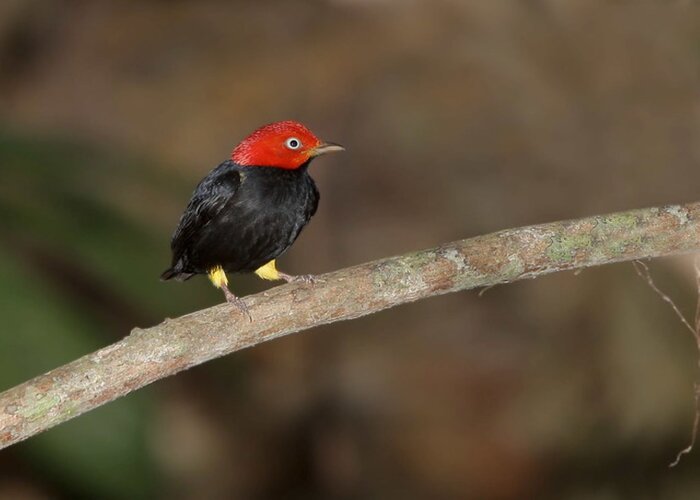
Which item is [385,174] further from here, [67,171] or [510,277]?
[510,277]

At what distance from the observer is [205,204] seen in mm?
3553

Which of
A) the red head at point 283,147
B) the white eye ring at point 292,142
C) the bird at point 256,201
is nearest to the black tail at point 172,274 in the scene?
the bird at point 256,201

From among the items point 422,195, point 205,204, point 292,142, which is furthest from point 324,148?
point 422,195

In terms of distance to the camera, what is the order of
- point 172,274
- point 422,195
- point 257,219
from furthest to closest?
point 422,195, point 172,274, point 257,219

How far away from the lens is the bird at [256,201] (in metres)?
3.52

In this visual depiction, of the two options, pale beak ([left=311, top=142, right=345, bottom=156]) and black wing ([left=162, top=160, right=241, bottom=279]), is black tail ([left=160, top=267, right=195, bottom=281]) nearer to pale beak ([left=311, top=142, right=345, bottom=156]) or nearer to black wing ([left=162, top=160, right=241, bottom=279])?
black wing ([left=162, top=160, right=241, bottom=279])

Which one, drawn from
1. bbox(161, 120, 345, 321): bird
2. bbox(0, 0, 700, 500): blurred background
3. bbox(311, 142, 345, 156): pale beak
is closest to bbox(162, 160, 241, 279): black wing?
bbox(161, 120, 345, 321): bird

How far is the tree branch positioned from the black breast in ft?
2.08

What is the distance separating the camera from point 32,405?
257 cm

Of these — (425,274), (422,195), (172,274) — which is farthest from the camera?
(422,195)

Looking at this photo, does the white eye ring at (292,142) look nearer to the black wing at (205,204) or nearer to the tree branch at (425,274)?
the black wing at (205,204)

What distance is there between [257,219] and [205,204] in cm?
20

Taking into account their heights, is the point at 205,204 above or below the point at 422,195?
below

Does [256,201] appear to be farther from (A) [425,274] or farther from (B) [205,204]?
(A) [425,274]
